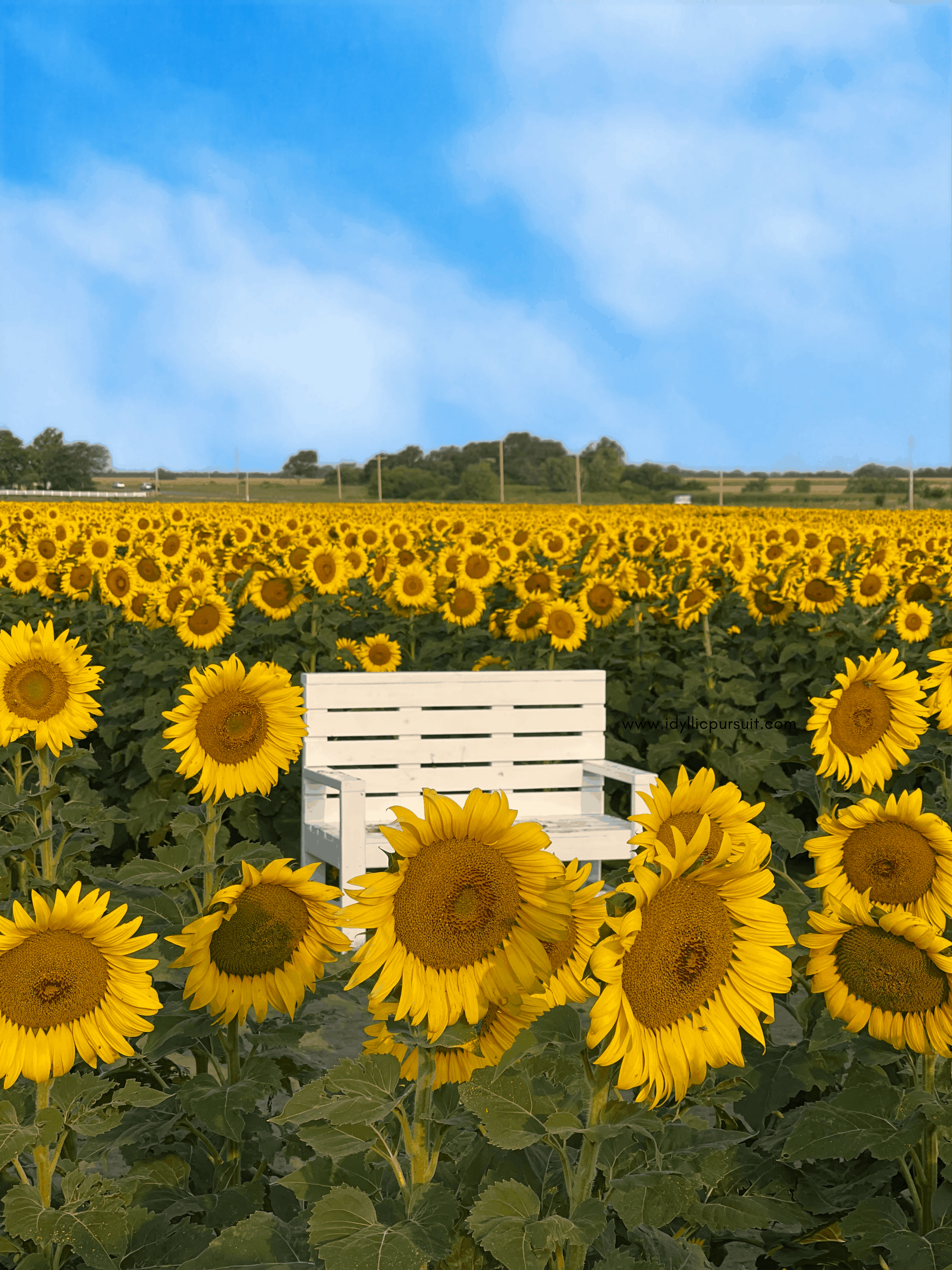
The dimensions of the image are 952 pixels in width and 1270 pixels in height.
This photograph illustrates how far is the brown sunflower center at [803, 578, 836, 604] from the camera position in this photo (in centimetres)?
642

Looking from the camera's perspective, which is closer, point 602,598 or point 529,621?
point 529,621

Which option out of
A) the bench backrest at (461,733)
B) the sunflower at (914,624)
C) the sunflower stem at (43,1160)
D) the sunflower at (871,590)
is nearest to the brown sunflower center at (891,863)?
the sunflower stem at (43,1160)

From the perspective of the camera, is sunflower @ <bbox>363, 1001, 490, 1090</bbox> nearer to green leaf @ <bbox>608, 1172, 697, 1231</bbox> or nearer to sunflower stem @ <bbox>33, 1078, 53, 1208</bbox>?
green leaf @ <bbox>608, 1172, 697, 1231</bbox>

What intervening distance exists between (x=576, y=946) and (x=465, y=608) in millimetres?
5282

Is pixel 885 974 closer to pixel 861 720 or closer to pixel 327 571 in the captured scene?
pixel 861 720

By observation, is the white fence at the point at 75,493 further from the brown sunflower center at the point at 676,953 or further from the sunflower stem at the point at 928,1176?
the brown sunflower center at the point at 676,953

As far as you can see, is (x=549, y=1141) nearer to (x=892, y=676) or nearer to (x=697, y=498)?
(x=892, y=676)

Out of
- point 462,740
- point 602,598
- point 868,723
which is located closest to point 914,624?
point 602,598

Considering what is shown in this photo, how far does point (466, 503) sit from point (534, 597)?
29.2m

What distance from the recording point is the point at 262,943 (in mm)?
1667

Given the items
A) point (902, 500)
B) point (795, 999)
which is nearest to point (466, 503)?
point (902, 500)

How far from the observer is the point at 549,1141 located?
1.26 metres

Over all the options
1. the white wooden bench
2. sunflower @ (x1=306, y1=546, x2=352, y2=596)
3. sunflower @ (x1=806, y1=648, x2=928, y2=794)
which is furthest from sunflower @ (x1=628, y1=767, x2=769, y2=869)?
sunflower @ (x1=306, y1=546, x2=352, y2=596)

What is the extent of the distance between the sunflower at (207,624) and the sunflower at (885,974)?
Result: 3.84 meters
